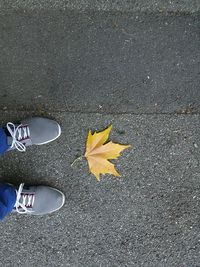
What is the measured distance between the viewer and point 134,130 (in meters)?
2.42

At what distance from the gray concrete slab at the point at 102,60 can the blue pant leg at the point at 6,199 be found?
520mm

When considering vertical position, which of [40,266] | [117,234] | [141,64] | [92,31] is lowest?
[40,266]

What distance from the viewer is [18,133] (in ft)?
7.60

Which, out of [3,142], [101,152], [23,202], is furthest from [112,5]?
[23,202]

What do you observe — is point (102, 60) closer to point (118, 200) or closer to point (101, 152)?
point (101, 152)

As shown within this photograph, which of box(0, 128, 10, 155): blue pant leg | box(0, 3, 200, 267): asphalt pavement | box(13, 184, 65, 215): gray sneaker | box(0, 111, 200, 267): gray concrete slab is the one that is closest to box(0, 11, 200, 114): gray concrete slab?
box(0, 3, 200, 267): asphalt pavement

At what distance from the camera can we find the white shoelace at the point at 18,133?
2.29m

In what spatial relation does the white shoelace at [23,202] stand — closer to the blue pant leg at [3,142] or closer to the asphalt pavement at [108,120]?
the asphalt pavement at [108,120]

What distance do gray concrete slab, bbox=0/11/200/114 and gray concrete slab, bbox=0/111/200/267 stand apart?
11 cm

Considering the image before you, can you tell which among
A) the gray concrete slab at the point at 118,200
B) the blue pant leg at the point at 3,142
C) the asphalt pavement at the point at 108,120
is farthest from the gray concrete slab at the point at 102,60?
the blue pant leg at the point at 3,142

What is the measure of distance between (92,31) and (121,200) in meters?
1.05

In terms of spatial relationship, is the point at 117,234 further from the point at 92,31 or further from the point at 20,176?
the point at 92,31

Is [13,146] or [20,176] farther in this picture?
[20,176]

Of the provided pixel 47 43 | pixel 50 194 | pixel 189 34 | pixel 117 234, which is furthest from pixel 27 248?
pixel 189 34
